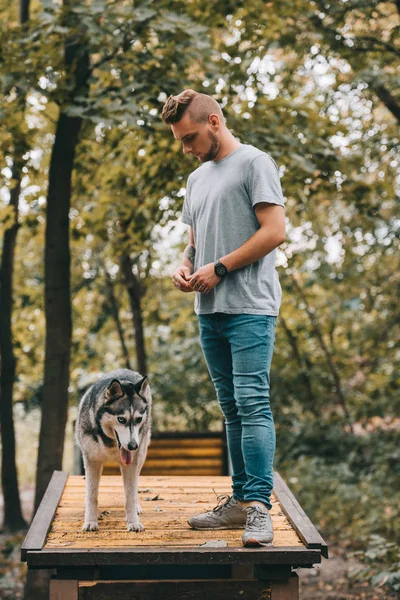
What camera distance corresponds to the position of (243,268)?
3.44 metres

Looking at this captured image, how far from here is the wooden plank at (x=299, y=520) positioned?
343 centimetres

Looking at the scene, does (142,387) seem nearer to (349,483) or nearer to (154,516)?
(154,516)

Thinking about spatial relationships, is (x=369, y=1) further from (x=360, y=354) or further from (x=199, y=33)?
(x=360, y=354)

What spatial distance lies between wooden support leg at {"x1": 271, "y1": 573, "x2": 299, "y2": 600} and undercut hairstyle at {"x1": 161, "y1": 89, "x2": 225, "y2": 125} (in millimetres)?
2251

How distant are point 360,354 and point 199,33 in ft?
23.4

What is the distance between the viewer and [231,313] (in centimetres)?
342

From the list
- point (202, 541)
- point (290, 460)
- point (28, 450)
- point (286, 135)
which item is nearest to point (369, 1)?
point (286, 135)

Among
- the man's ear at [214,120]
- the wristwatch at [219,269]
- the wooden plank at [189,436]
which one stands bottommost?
the wooden plank at [189,436]

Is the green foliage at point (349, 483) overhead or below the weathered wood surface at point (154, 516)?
below

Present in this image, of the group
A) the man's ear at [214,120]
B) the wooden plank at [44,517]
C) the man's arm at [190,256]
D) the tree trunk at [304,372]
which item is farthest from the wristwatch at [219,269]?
the tree trunk at [304,372]

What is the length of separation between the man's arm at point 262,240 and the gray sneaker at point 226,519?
131cm

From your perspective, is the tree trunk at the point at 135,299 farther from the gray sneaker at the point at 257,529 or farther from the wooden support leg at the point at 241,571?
the gray sneaker at the point at 257,529

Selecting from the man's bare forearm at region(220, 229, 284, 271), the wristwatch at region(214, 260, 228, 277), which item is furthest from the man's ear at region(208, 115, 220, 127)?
the wristwatch at region(214, 260, 228, 277)

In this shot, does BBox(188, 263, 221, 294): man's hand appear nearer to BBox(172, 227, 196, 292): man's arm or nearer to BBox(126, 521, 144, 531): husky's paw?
BBox(172, 227, 196, 292): man's arm
